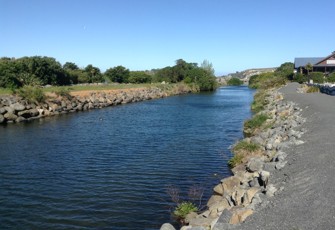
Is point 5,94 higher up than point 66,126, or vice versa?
point 5,94

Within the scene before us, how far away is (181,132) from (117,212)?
64.8ft

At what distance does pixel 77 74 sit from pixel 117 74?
1870cm

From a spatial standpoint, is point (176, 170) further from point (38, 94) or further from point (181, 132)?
point (38, 94)

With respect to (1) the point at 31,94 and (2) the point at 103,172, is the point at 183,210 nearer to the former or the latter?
Result: (2) the point at 103,172

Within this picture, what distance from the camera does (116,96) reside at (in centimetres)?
7219

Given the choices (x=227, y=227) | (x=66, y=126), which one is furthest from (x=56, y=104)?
(x=227, y=227)

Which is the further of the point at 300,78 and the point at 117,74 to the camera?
the point at 117,74

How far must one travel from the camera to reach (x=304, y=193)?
36.6 ft

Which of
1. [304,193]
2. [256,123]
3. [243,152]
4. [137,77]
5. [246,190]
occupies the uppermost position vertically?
[137,77]

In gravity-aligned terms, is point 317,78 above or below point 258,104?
above

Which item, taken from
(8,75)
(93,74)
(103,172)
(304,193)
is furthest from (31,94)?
(93,74)

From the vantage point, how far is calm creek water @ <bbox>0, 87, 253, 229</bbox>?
14.5 meters

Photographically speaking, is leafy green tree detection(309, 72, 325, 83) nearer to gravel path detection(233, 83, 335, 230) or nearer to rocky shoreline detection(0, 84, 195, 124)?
rocky shoreline detection(0, 84, 195, 124)

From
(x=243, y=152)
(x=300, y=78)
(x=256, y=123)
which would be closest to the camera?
(x=243, y=152)
